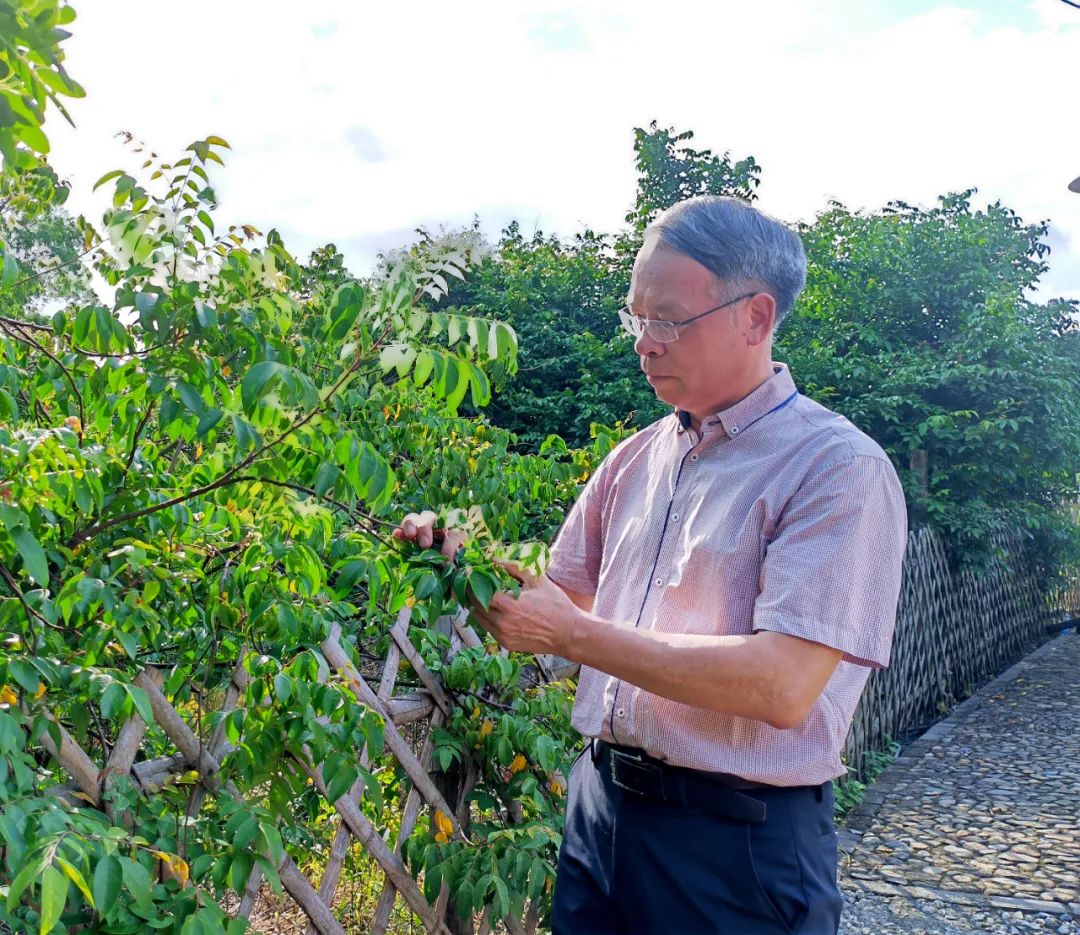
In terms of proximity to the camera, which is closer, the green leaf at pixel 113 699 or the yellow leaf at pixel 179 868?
the green leaf at pixel 113 699

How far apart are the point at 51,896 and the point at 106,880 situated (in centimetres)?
22

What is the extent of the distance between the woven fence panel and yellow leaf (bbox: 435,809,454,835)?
3465 millimetres

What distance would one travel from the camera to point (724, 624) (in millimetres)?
1873

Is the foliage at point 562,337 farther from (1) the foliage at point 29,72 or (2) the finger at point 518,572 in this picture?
(1) the foliage at point 29,72

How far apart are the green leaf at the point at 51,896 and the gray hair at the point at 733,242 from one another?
1401mm

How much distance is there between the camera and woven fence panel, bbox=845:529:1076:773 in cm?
695

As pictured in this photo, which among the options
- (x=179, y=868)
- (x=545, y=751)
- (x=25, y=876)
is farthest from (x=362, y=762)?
(x=25, y=876)

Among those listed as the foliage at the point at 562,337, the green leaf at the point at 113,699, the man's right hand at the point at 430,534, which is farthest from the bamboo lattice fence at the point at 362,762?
the foliage at the point at 562,337

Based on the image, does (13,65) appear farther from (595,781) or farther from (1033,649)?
(1033,649)

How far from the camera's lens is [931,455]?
29.6ft

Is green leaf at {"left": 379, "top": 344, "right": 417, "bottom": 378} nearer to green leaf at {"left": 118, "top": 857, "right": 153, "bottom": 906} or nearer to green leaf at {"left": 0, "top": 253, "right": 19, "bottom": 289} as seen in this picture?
Result: green leaf at {"left": 0, "top": 253, "right": 19, "bottom": 289}

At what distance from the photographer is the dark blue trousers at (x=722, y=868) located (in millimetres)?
1835

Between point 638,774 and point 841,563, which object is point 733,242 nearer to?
point 841,563

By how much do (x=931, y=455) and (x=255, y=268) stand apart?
7.88 m
